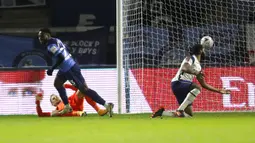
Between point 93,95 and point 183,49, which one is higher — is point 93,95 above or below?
below

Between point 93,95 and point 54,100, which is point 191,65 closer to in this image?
point 93,95

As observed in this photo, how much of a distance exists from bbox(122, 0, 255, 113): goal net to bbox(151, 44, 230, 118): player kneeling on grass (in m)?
1.62

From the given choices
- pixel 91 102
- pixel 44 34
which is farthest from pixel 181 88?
pixel 44 34

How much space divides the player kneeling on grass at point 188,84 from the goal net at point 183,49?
1617 mm

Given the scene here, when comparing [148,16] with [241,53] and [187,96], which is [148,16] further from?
[187,96]

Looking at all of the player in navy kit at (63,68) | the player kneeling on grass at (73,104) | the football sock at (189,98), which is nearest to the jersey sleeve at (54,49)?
the player in navy kit at (63,68)

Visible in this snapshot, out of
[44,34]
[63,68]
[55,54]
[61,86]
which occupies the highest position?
[44,34]

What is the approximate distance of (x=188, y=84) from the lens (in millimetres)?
9656

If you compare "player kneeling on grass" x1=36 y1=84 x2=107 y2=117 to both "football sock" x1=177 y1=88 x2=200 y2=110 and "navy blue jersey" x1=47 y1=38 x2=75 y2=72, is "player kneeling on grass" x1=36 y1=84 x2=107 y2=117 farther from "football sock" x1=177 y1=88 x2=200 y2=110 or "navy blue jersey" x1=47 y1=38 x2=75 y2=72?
"football sock" x1=177 y1=88 x2=200 y2=110

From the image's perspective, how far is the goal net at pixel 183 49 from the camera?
11352 mm

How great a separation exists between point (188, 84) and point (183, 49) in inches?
103

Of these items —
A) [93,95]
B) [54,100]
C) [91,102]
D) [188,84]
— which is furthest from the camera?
[54,100]

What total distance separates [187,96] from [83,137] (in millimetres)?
4235

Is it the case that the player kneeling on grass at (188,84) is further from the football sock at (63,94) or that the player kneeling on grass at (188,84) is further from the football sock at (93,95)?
the football sock at (63,94)
